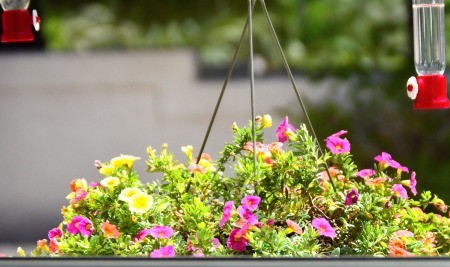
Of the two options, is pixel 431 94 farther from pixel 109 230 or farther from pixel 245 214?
pixel 109 230

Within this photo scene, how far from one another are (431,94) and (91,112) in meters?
6.12

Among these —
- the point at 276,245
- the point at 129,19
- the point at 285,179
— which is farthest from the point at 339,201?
the point at 129,19

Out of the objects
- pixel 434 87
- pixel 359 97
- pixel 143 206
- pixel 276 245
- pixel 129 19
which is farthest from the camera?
pixel 129 19

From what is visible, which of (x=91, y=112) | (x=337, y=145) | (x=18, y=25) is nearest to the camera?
(x=337, y=145)

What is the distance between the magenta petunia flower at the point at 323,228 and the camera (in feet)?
6.82

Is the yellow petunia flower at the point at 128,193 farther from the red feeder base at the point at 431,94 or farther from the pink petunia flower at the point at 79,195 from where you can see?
the red feeder base at the point at 431,94

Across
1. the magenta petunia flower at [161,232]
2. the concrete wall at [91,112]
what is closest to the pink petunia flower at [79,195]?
the magenta petunia flower at [161,232]

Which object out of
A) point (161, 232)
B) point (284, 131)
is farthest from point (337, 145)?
point (161, 232)

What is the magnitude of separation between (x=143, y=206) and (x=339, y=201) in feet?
1.39

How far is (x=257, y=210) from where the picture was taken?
85.5 inches

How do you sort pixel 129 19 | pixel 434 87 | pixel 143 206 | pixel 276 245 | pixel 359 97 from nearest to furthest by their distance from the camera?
pixel 276 245, pixel 143 206, pixel 434 87, pixel 359 97, pixel 129 19

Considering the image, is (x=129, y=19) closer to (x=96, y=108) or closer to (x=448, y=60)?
(x=96, y=108)

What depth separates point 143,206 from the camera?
7.07 feet

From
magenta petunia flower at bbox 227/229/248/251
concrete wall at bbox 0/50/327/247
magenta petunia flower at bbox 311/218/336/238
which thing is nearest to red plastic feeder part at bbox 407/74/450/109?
magenta petunia flower at bbox 311/218/336/238
